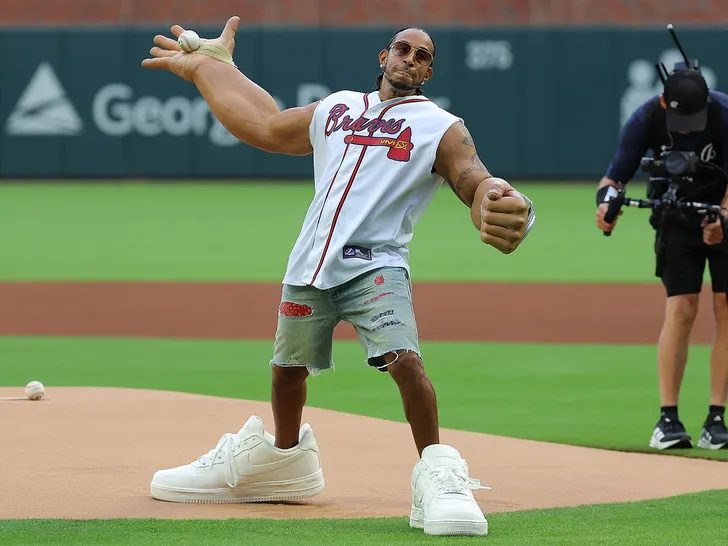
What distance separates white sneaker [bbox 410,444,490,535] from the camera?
513 cm

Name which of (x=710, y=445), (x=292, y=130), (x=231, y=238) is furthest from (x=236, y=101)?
(x=231, y=238)

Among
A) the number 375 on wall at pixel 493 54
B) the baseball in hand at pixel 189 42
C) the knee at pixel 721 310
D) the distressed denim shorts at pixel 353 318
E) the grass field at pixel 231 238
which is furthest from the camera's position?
the number 375 on wall at pixel 493 54

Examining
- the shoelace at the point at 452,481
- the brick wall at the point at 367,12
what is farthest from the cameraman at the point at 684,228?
the brick wall at the point at 367,12

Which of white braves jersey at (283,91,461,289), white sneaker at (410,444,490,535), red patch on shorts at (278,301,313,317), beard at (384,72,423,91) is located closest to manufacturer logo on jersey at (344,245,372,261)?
white braves jersey at (283,91,461,289)

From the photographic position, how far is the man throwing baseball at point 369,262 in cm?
533

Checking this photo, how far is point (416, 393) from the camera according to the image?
5375mm

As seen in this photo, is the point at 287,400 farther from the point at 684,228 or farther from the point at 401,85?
the point at 684,228

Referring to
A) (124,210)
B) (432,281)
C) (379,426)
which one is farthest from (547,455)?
(124,210)

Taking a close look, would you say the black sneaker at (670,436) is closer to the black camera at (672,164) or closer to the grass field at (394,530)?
the black camera at (672,164)

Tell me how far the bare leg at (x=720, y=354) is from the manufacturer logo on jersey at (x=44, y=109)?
21634 millimetres

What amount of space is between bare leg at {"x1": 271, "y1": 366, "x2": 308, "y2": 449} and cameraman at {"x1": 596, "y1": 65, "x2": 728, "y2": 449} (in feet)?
7.93

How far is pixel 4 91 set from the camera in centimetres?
2803

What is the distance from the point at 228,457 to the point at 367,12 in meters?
28.4

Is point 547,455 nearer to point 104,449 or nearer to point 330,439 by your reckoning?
point 330,439
